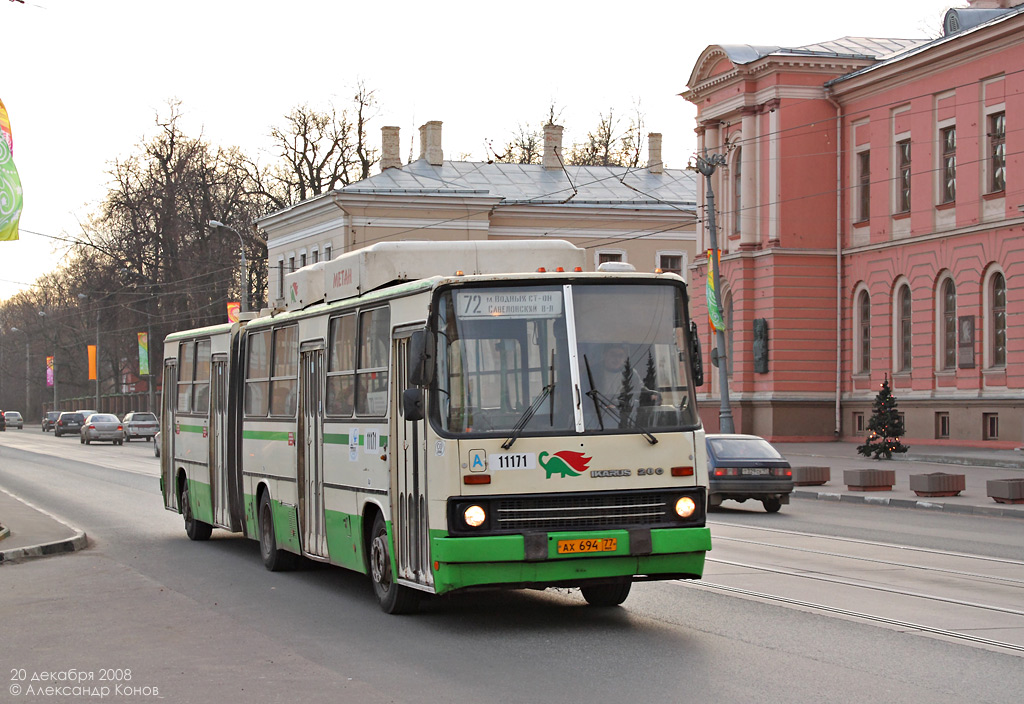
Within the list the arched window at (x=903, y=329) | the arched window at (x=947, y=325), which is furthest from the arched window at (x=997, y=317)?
the arched window at (x=903, y=329)

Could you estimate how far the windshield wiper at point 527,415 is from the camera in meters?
9.94

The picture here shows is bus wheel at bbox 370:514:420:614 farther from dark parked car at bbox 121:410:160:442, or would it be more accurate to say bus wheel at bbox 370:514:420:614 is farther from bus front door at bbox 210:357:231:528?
dark parked car at bbox 121:410:160:442

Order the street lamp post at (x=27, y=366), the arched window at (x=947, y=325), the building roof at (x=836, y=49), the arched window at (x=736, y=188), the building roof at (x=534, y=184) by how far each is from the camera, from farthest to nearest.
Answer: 1. the street lamp post at (x=27, y=366)
2. the building roof at (x=534, y=184)
3. the arched window at (x=736, y=188)
4. the building roof at (x=836, y=49)
5. the arched window at (x=947, y=325)

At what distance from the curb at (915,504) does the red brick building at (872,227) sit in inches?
561

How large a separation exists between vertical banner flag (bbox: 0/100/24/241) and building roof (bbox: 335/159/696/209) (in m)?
48.8

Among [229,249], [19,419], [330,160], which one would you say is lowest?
[19,419]

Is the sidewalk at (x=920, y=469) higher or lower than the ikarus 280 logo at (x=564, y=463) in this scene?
lower

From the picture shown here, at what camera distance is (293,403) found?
1386cm

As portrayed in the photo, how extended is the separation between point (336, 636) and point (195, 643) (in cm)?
100

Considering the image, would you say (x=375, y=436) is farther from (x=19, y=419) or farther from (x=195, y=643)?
(x=19, y=419)

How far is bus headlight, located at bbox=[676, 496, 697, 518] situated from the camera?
33.6 ft

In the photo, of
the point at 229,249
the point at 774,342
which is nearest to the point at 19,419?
the point at 229,249

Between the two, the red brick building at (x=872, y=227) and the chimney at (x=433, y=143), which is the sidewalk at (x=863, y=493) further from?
the chimney at (x=433, y=143)

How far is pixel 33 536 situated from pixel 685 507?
10.7 meters
